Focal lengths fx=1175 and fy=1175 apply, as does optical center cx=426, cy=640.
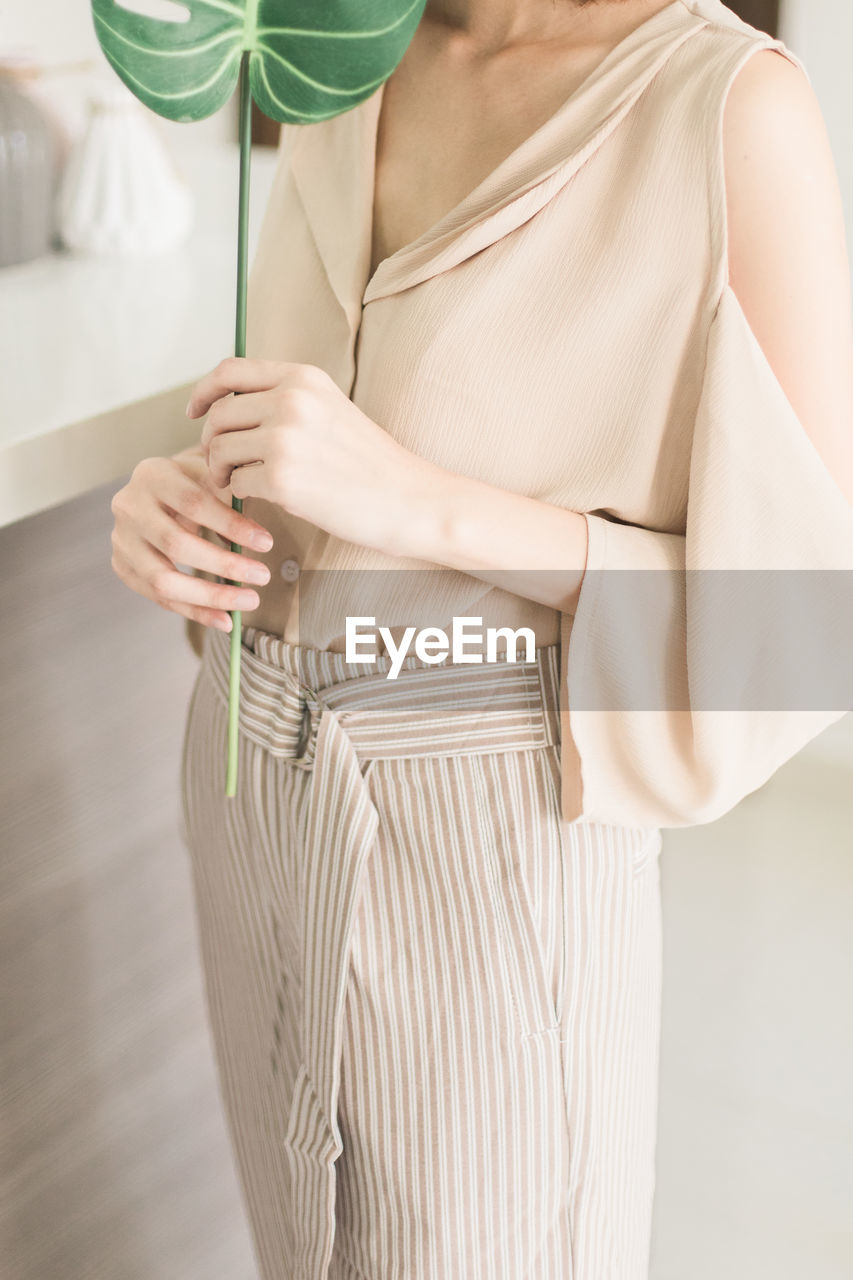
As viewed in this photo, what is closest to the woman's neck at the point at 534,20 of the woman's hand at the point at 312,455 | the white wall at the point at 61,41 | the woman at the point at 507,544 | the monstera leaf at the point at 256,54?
the woman at the point at 507,544

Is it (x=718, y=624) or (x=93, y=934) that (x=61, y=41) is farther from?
(x=718, y=624)

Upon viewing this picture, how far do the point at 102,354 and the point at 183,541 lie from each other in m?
0.33

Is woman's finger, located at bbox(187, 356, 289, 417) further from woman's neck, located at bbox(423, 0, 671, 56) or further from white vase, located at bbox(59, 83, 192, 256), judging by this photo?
white vase, located at bbox(59, 83, 192, 256)

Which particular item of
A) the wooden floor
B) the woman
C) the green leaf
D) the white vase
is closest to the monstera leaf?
the green leaf

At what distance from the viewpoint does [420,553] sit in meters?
0.64

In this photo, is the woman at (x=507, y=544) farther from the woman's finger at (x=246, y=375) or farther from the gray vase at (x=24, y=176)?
the gray vase at (x=24, y=176)

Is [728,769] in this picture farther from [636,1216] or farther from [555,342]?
[636,1216]

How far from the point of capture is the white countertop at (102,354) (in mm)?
802

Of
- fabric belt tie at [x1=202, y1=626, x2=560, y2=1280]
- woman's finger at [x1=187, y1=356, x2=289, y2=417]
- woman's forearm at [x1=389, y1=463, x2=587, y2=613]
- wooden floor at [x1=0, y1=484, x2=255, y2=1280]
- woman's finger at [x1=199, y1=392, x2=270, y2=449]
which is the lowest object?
wooden floor at [x1=0, y1=484, x2=255, y2=1280]

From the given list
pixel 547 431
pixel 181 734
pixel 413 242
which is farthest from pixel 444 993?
pixel 181 734

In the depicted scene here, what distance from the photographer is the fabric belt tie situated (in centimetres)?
70

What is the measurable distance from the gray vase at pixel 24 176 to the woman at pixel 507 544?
366 millimetres

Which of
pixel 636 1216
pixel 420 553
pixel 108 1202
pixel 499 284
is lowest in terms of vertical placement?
pixel 108 1202

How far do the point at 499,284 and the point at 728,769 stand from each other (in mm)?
299
